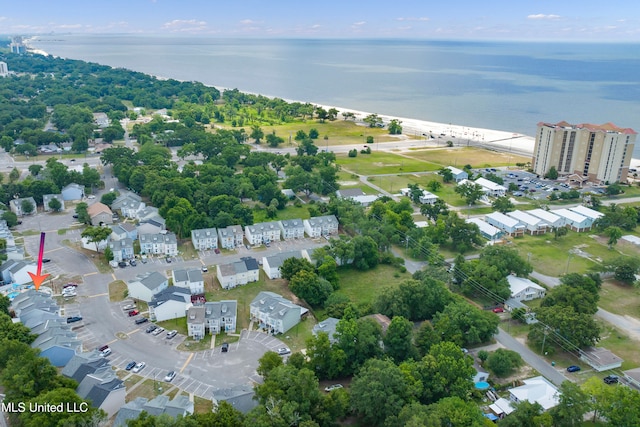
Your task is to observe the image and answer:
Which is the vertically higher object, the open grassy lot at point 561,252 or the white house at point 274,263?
the white house at point 274,263

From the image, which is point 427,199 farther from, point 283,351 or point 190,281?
point 283,351

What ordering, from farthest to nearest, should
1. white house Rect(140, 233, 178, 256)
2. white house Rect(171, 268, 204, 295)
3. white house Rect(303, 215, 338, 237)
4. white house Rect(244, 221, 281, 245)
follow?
white house Rect(303, 215, 338, 237)
white house Rect(244, 221, 281, 245)
white house Rect(140, 233, 178, 256)
white house Rect(171, 268, 204, 295)

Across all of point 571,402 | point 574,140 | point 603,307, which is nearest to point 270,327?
point 571,402

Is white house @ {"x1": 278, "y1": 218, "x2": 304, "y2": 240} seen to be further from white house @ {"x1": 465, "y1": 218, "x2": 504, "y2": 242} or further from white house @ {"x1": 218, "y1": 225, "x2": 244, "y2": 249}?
white house @ {"x1": 465, "y1": 218, "x2": 504, "y2": 242}

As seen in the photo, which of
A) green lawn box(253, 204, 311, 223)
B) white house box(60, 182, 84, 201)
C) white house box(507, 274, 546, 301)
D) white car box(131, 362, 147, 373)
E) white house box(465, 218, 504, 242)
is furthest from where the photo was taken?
white house box(60, 182, 84, 201)

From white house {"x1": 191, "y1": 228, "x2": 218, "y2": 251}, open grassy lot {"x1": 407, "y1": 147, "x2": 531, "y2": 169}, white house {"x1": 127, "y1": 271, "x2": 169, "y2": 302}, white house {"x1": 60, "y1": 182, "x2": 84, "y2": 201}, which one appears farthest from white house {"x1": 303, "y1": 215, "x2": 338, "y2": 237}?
open grassy lot {"x1": 407, "y1": 147, "x2": 531, "y2": 169}

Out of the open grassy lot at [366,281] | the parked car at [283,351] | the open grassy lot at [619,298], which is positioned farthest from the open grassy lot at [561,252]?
the parked car at [283,351]

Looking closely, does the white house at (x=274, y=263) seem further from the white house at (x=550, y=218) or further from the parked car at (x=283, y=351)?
the white house at (x=550, y=218)
